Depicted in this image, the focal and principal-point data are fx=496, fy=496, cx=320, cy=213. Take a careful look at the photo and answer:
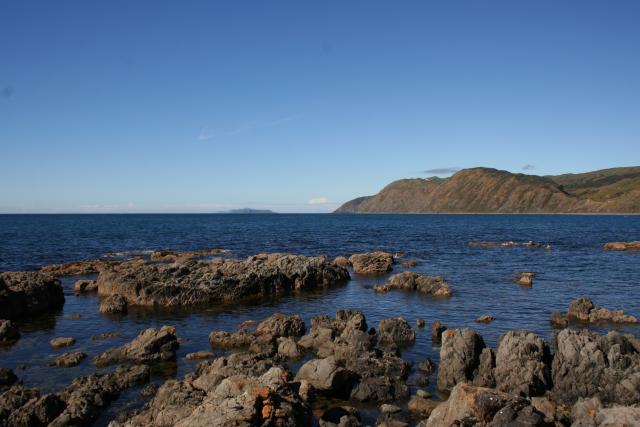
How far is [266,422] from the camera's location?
15.0 meters

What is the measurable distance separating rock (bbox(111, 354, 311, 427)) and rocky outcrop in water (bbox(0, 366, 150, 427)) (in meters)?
2.07

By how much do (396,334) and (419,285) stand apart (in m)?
19.8

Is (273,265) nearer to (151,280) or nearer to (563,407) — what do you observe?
(151,280)

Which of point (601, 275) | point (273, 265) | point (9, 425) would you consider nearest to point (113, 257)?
point (273, 265)

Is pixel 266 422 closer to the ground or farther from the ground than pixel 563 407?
farther from the ground

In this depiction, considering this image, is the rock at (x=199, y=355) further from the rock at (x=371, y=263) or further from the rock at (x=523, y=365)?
the rock at (x=371, y=263)

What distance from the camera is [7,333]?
1250 inches

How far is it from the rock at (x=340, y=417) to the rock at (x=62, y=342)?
18.9 m

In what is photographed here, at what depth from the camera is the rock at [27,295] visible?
3894 centimetres

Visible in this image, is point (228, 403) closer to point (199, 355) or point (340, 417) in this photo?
point (340, 417)

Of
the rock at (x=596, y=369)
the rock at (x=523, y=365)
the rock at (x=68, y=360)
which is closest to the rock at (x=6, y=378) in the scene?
the rock at (x=68, y=360)

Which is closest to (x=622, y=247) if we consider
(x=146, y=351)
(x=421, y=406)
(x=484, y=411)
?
(x=421, y=406)

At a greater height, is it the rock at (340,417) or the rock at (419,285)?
the rock at (419,285)

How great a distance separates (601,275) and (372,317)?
35.1m
